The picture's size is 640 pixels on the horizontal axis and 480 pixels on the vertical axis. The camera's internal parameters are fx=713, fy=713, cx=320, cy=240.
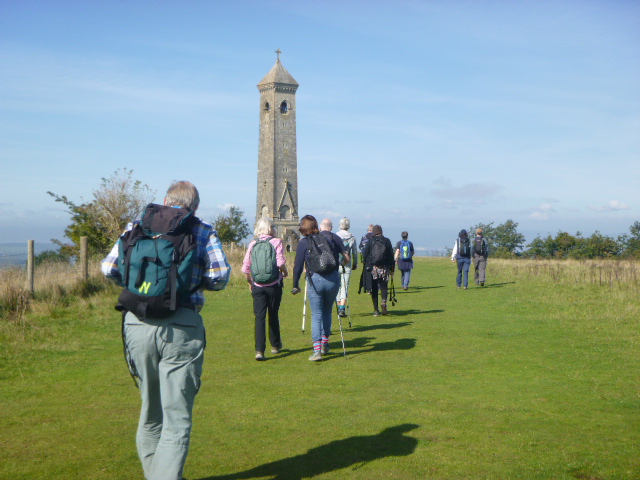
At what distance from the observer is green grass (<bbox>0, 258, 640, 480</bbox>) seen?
6.01 m

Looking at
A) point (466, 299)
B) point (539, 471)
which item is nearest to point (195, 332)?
point (539, 471)

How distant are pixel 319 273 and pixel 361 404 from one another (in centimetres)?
305

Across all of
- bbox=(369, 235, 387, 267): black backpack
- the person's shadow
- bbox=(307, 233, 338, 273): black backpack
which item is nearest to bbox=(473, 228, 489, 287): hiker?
bbox=(369, 235, 387, 267): black backpack

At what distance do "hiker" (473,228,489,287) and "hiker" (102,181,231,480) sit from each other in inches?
787

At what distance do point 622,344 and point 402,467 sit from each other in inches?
296

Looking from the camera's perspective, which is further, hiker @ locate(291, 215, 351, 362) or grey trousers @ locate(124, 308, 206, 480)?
hiker @ locate(291, 215, 351, 362)

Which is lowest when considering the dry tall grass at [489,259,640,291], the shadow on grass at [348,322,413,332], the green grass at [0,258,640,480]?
the green grass at [0,258,640,480]

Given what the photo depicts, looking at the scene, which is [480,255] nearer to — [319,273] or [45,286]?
→ [45,286]

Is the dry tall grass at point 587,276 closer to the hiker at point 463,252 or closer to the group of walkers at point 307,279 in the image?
the hiker at point 463,252

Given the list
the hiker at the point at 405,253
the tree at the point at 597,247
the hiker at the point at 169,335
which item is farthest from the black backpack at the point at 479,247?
the tree at the point at 597,247

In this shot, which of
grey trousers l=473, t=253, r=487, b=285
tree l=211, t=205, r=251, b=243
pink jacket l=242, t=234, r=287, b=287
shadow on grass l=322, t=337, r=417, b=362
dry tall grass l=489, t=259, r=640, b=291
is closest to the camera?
pink jacket l=242, t=234, r=287, b=287

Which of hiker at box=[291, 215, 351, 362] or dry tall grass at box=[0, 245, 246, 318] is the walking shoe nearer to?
hiker at box=[291, 215, 351, 362]

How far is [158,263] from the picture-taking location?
188 inches

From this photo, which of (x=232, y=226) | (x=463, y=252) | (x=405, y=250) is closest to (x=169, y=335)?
(x=405, y=250)
